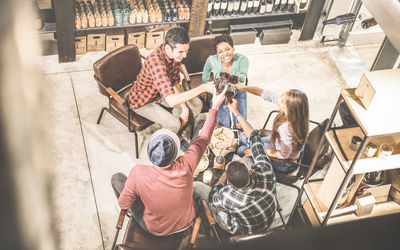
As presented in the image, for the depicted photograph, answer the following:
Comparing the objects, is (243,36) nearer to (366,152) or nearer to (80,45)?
(80,45)

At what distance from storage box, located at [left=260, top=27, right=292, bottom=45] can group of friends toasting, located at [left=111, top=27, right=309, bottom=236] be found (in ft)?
6.44

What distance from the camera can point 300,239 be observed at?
19cm

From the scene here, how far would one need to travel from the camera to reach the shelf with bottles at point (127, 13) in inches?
199

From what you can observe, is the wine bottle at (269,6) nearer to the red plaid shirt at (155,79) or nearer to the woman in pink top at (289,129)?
the red plaid shirt at (155,79)

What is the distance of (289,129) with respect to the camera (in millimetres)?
3361

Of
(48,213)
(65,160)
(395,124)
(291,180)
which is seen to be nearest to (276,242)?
(48,213)

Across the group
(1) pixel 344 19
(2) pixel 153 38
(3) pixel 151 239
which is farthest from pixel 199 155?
(1) pixel 344 19

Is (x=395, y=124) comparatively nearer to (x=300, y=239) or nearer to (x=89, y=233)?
(x=300, y=239)

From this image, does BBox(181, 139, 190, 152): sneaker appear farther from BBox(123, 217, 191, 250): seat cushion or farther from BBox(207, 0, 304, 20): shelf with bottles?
BBox(207, 0, 304, 20): shelf with bottles

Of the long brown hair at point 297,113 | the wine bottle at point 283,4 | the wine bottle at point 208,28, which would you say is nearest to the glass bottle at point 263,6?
the wine bottle at point 283,4

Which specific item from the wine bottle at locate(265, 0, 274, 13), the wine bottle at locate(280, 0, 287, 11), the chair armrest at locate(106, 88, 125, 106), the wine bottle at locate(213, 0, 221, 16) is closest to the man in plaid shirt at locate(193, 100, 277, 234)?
the chair armrest at locate(106, 88, 125, 106)

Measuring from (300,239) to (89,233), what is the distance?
12.3ft

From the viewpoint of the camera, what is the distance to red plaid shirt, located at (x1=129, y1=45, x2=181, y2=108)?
11.6 feet

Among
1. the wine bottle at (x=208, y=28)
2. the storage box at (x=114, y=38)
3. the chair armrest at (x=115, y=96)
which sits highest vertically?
the wine bottle at (x=208, y=28)
